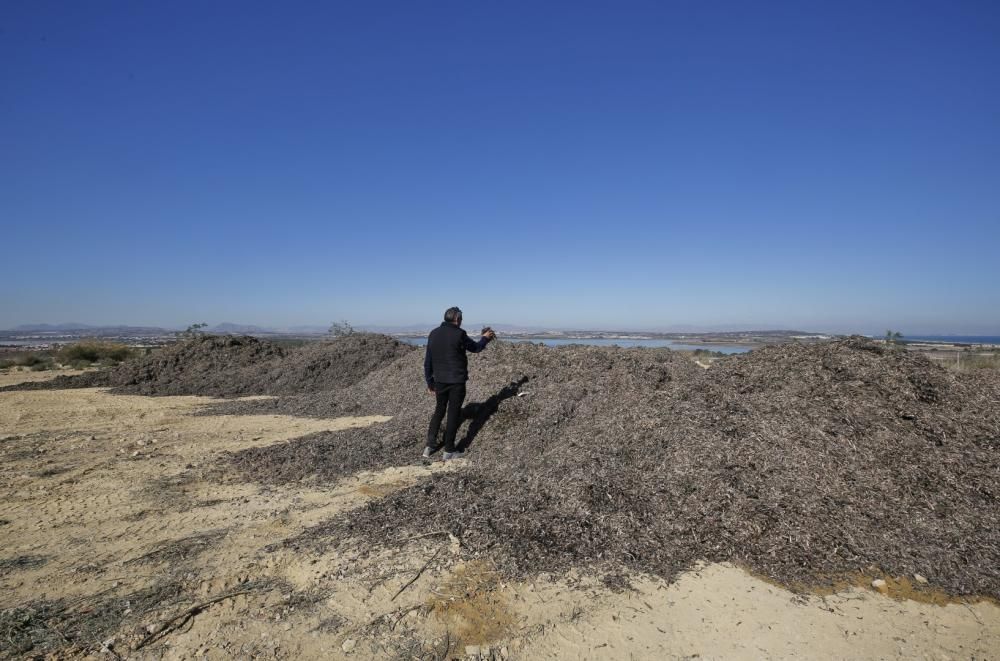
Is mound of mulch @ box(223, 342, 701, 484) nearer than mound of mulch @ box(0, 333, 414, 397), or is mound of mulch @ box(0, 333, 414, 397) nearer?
mound of mulch @ box(223, 342, 701, 484)

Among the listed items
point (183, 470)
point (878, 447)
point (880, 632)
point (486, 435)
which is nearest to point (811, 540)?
point (880, 632)

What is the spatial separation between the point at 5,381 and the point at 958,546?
2412cm

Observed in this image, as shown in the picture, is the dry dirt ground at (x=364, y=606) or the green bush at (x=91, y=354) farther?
the green bush at (x=91, y=354)

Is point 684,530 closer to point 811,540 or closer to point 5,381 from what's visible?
point 811,540

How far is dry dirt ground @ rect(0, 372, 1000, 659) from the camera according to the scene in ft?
Result: 8.73

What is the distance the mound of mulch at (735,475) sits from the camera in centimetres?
357

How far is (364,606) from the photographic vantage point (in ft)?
9.90

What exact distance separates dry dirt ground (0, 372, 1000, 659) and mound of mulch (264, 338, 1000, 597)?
0.27 metres

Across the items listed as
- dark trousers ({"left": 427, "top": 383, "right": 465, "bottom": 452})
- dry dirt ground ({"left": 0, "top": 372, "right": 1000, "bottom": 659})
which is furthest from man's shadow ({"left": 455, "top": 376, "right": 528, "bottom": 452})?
dry dirt ground ({"left": 0, "top": 372, "right": 1000, "bottom": 659})

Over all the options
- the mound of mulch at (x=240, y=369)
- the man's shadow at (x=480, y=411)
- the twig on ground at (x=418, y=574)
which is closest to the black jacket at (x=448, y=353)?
the man's shadow at (x=480, y=411)

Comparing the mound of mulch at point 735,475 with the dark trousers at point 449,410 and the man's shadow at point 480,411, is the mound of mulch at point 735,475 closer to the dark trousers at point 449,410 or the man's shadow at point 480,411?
the man's shadow at point 480,411

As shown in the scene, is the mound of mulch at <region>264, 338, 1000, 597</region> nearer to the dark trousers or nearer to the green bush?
the dark trousers

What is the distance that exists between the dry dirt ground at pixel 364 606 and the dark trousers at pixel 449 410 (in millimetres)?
1709

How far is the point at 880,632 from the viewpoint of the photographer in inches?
111
